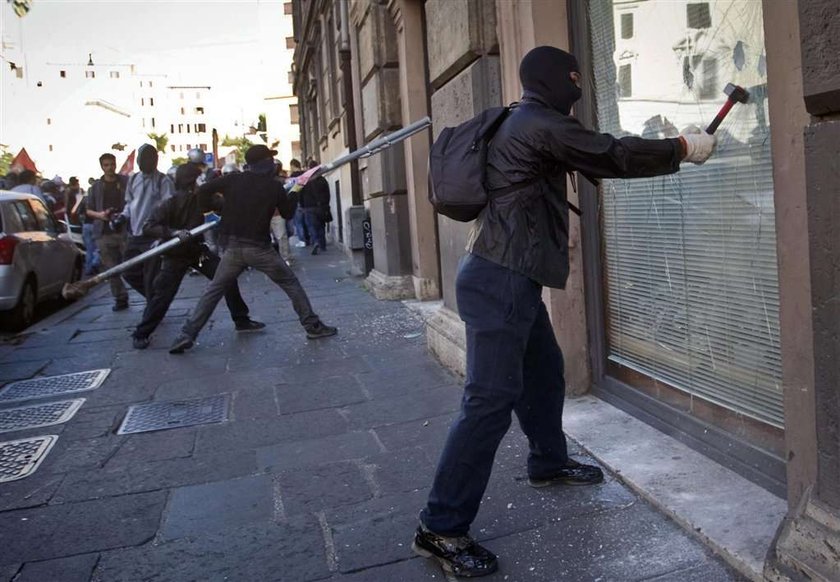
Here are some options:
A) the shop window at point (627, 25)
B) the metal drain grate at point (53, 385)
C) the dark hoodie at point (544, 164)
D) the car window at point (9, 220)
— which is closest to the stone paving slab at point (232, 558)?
the dark hoodie at point (544, 164)

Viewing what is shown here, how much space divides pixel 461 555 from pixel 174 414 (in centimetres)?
288

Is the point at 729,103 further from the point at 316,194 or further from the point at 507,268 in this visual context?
the point at 316,194

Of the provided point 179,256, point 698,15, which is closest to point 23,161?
point 179,256

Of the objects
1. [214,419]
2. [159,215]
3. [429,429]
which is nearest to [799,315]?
[429,429]

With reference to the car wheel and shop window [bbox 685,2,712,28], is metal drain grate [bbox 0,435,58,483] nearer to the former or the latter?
shop window [bbox 685,2,712,28]

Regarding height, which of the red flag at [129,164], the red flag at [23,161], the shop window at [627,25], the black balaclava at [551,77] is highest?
the red flag at [23,161]

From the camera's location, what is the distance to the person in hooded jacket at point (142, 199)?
861 centimetres

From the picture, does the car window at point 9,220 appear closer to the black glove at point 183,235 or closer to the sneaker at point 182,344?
the black glove at point 183,235

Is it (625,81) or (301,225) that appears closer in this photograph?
(625,81)

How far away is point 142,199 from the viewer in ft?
28.5

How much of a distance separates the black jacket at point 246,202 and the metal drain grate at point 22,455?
105 inches

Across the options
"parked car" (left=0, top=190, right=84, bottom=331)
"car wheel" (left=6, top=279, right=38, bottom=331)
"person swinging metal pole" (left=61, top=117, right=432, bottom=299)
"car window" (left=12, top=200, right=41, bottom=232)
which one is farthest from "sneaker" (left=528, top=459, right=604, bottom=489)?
"car window" (left=12, top=200, right=41, bottom=232)

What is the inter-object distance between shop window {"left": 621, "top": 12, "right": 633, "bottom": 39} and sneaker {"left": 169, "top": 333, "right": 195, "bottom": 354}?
14.8ft

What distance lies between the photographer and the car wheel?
29.7 ft
